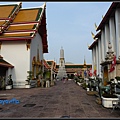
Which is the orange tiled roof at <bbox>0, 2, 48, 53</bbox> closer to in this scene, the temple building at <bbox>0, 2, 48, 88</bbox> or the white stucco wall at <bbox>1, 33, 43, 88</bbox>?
the temple building at <bbox>0, 2, 48, 88</bbox>

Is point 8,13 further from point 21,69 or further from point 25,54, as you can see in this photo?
point 21,69

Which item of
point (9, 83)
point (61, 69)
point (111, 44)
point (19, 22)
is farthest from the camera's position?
point (61, 69)

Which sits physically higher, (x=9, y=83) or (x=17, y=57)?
(x=17, y=57)

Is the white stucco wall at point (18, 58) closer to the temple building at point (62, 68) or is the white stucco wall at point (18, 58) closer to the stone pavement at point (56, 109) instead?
the stone pavement at point (56, 109)

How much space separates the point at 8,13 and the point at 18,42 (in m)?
5.03

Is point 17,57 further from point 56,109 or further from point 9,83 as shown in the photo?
point 56,109

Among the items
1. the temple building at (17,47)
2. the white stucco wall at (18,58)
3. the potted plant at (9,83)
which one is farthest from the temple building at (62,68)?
the potted plant at (9,83)

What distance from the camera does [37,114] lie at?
5.41 m

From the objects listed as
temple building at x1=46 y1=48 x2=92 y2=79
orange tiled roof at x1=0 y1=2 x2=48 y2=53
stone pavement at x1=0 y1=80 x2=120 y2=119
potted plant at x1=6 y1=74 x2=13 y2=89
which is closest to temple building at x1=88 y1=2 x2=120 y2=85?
stone pavement at x1=0 y1=80 x2=120 y2=119

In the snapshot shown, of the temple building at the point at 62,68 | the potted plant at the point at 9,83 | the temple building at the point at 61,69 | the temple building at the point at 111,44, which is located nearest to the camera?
the temple building at the point at 111,44

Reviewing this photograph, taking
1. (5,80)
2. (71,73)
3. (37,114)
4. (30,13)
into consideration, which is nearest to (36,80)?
(5,80)

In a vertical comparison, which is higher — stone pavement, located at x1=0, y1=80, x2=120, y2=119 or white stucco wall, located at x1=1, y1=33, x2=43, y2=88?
white stucco wall, located at x1=1, y1=33, x2=43, y2=88

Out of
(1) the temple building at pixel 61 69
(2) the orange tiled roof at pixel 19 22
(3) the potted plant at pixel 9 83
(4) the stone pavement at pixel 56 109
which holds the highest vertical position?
(2) the orange tiled roof at pixel 19 22

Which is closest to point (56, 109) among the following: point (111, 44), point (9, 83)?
point (111, 44)
